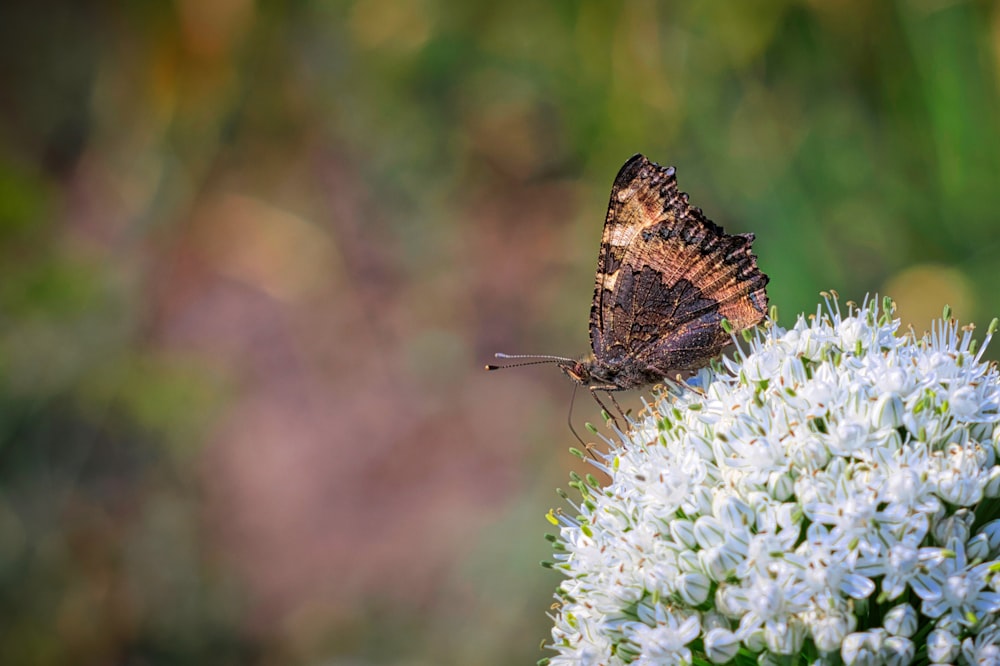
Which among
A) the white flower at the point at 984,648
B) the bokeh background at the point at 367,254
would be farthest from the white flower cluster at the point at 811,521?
the bokeh background at the point at 367,254

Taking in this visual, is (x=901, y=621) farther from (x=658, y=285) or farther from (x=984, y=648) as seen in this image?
(x=658, y=285)

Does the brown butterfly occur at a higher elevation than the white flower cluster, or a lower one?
higher

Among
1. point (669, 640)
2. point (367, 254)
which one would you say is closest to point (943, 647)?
point (669, 640)

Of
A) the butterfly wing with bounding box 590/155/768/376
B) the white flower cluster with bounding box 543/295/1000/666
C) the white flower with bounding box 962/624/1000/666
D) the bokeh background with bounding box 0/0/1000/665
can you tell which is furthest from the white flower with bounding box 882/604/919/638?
the bokeh background with bounding box 0/0/1000/665

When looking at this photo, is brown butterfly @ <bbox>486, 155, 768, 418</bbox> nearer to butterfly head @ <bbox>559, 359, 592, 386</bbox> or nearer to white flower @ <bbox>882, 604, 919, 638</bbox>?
butterfly head @ <bbox>559, 359, 592, 386</bbox>

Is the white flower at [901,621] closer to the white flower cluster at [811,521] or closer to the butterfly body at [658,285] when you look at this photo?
the white flower cluster at [811,521]

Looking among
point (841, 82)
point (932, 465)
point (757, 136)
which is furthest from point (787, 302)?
point (932, 465)

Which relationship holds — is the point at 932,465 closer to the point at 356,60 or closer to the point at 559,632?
the point at 559,632
